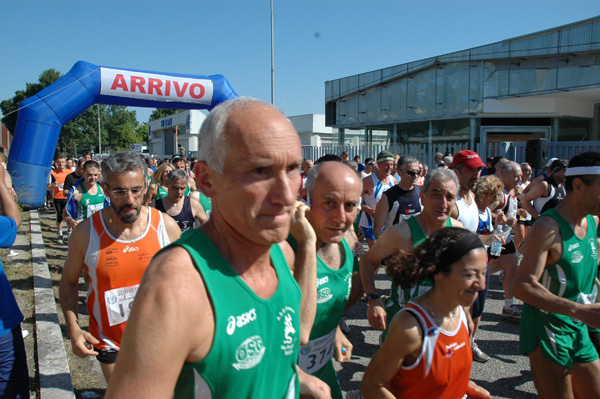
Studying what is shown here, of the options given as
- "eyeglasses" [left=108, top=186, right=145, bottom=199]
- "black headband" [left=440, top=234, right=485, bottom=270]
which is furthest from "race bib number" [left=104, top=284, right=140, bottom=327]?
"black headband" [left=440, top=234, right=485, bottom=270]

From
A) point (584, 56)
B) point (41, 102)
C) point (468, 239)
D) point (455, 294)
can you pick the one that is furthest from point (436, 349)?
point (584, 56)

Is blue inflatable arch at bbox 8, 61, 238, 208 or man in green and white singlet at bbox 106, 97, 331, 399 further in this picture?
blue inflatable arch at bbox 8, 61, 238, 208

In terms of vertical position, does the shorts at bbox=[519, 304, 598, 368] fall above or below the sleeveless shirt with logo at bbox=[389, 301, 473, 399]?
below

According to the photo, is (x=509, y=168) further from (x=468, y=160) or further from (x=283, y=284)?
(x=283, y=284)

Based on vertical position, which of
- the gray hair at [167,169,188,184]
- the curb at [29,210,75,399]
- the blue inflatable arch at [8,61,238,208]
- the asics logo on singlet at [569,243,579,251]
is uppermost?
the blue inflatable arch at [8,61,238,208]

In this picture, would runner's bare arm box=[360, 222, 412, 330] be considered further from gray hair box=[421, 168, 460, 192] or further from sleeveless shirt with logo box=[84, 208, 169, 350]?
sleeveless shirt with logo box=[84, 208, 169, 350]

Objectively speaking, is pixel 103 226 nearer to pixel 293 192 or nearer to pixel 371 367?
pixel 371 367

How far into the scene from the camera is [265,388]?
124 cm

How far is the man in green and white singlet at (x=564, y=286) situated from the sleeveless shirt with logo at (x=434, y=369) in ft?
3.07

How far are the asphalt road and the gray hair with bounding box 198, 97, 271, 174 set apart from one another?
3.58 m

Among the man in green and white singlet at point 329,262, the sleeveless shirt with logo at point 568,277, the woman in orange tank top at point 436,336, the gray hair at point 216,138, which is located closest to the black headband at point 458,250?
the woman in orange tank top at point 436,336

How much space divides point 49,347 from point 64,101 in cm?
767

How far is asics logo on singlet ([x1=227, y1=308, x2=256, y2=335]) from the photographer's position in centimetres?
112

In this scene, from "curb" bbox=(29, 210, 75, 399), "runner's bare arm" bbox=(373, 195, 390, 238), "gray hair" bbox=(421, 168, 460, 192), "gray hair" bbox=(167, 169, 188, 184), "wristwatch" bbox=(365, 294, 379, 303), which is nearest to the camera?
"wristwatch" bbox=(365, 294, 379, 303)
